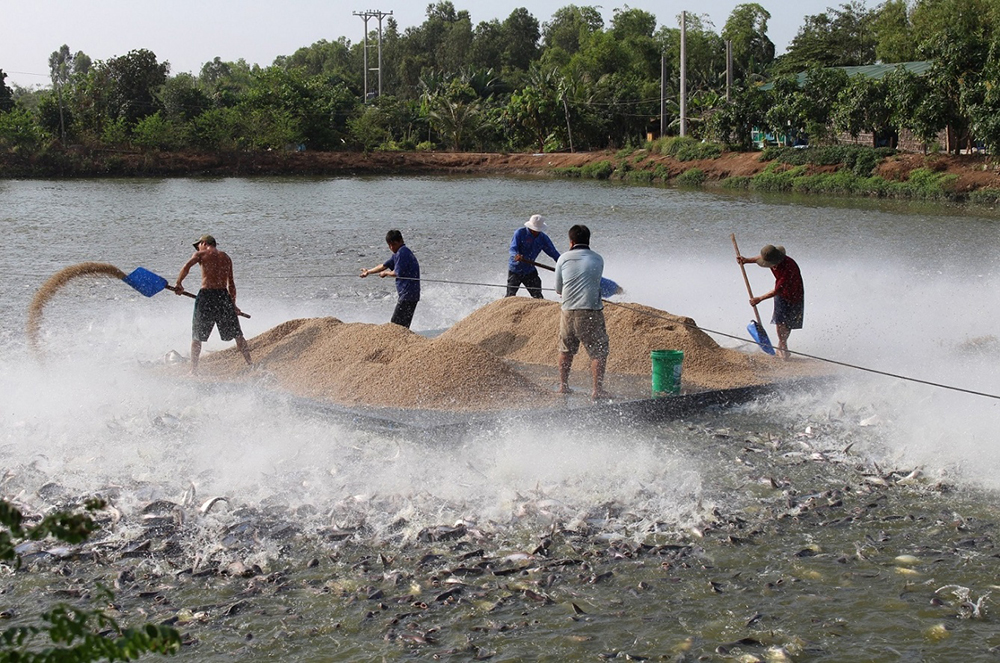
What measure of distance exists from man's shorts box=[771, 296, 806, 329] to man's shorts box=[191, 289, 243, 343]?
5982 millimetres

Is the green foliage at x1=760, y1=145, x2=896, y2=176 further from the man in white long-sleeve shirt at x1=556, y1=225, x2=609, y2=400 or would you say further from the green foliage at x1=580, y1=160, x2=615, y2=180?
the man in white long-sleeve shirt at x1=556, y1=225, x2=609, y2=400

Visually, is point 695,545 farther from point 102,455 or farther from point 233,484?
point 102,455

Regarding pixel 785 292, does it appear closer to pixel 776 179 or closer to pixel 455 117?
pixel 776 179

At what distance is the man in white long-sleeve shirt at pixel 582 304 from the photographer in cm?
982

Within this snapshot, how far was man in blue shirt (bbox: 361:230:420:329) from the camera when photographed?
12.3m

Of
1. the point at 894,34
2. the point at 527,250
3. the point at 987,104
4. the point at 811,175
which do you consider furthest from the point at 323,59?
the point at 527,250

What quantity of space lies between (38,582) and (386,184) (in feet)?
182

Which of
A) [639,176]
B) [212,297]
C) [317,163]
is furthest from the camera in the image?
[317,163]

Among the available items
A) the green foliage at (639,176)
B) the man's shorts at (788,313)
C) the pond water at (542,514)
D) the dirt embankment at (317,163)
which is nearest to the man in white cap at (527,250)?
the pond water at (542,514)

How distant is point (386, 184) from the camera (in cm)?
6134

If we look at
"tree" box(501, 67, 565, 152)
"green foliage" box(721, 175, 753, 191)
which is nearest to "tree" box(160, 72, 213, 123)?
"tree" box(501, 67, 565, 152)

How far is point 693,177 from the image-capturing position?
56.3 metres

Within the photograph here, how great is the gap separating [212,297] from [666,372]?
16.0 feet

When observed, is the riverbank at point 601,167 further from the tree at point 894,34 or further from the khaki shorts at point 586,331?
the khaki shorts at point 586,331
